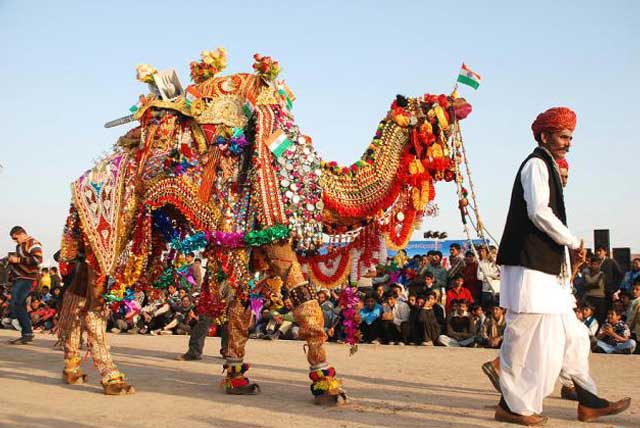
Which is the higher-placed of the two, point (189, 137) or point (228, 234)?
point (189, 137)

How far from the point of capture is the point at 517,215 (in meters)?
5.19

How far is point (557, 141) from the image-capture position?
527 centimetres

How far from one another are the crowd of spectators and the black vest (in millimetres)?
4571

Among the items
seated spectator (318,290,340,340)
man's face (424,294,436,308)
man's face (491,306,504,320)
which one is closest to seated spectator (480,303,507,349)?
man's face (491,306,504,320)

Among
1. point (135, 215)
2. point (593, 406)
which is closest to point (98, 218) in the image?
point (135, 215)

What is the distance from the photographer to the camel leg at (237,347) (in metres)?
6.39

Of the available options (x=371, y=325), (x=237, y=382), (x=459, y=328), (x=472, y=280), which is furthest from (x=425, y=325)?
(x=237, y=382)

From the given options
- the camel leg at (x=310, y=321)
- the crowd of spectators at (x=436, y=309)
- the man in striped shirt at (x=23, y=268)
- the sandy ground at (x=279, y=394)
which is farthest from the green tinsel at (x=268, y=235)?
the man in striped shirt at (x=23, y=268)

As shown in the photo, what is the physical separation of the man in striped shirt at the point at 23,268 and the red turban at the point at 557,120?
332 inches

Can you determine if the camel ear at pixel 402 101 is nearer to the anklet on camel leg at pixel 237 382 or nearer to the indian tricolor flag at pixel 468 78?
the indian tricolor flag at pixel 468 78

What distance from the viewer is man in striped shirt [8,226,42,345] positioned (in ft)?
36.2

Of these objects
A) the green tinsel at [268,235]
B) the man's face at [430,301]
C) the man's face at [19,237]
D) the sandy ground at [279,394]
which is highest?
the man's face at [19,237]

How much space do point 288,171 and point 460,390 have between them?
264 cm

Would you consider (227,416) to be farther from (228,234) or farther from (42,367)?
(42,367)
